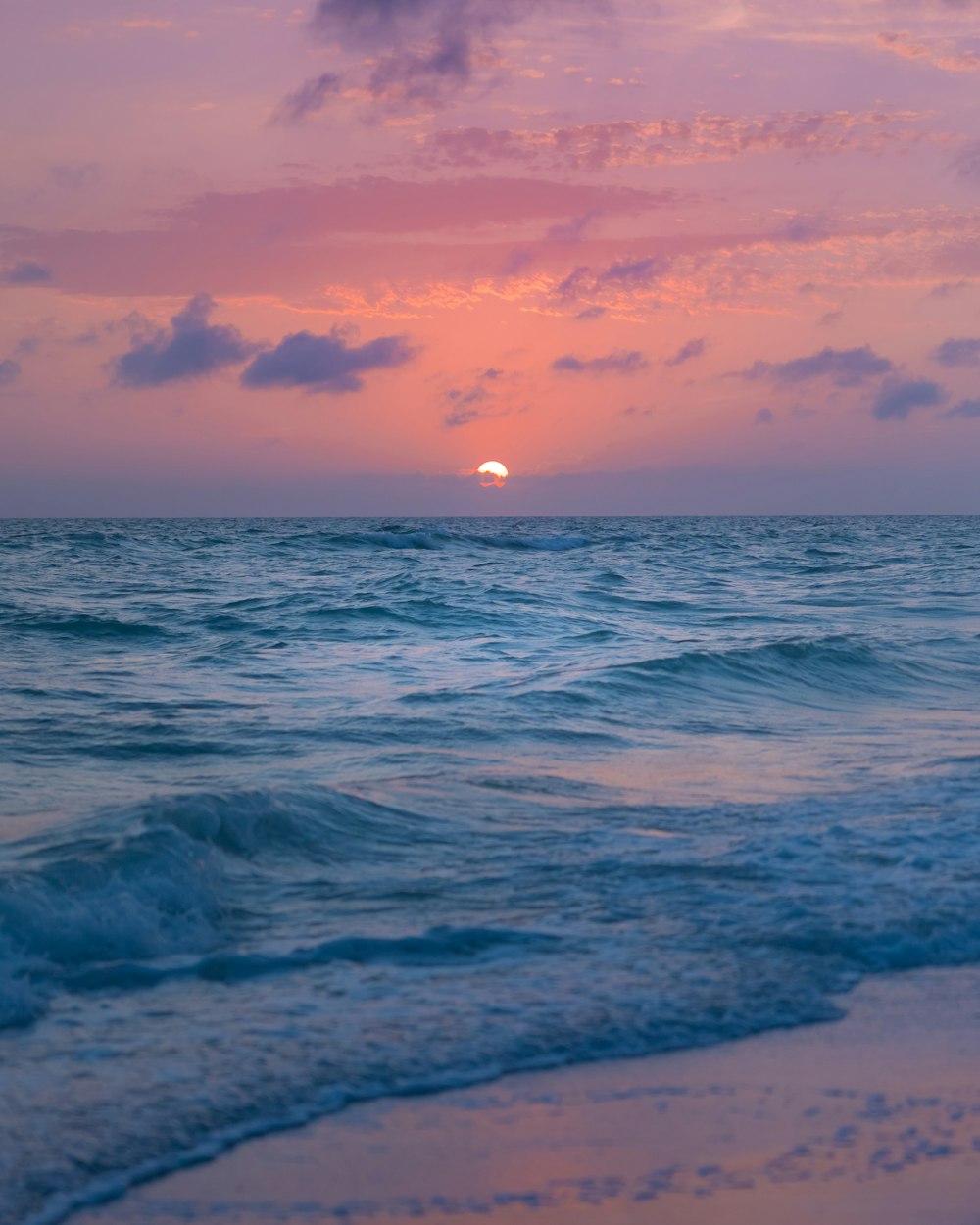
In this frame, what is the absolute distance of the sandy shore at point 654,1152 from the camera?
301cm

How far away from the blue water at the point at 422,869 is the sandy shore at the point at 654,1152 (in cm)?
16

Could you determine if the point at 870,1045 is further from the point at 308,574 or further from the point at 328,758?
the point at 308,574

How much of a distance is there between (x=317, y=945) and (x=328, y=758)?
419 cm

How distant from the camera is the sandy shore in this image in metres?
3.01

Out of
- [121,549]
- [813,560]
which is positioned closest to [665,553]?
[813,560]

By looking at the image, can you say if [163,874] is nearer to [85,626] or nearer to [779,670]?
[779,670]

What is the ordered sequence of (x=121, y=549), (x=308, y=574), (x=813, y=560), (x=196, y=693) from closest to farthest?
(x=196, y=693)
(x=308, y=574)
(x=813, y=560)
(x=121, y=549)

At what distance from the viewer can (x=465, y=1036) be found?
4.02 m

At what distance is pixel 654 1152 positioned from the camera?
3283 millimetres

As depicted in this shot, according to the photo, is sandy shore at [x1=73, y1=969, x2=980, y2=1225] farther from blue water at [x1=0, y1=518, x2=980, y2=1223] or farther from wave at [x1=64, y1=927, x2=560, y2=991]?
wave at [x1=64, y1=927, x2=560, y2=991]

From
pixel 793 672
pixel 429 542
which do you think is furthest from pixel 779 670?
pixel 429 542

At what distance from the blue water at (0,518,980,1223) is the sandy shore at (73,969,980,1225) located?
16 centimetres

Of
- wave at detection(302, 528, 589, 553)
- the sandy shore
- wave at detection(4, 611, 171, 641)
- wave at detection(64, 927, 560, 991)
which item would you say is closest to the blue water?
wave at detection(64, 927, 560, 991)

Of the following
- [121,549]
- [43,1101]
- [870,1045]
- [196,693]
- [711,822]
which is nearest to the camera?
[43,1101]
